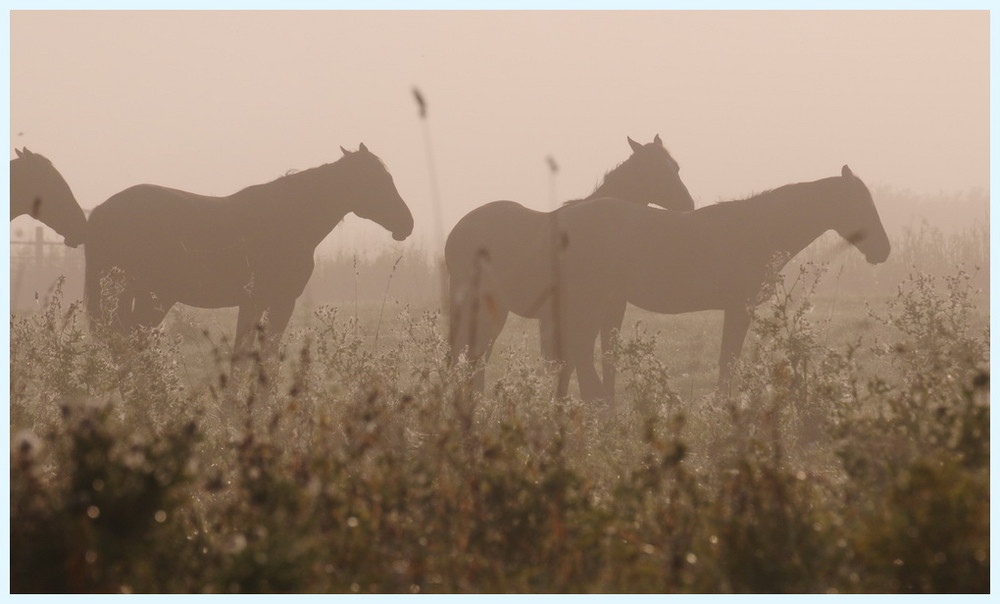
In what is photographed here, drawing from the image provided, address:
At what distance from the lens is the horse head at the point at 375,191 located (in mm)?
12055

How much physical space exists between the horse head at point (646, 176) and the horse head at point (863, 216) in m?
1.95

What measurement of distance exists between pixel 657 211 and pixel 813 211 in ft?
4.96

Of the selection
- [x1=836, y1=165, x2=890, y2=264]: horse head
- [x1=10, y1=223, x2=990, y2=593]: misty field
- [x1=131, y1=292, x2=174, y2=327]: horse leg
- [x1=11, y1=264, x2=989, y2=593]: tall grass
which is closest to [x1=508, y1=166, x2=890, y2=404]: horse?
[x1=836, y1=165, x2=890, y2=264]: horse head

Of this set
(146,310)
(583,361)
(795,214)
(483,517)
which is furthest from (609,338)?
(483,517)

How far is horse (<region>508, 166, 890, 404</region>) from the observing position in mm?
11055

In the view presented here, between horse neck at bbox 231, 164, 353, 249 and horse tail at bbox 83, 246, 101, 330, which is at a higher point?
horse neck at bbox 231, 164, 353, 249

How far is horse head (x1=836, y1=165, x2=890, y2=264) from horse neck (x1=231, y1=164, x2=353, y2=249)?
4.98 metres

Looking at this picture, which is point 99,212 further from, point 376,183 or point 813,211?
point 813,211

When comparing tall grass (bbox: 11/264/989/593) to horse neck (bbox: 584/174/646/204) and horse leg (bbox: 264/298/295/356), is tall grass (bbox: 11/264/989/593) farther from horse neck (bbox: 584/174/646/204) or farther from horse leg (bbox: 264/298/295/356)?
horse neck (bbox: 584/174/646/204)

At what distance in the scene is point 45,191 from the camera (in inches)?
405

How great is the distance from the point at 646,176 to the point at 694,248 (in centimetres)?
136

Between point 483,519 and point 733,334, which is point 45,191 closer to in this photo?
point 733,334

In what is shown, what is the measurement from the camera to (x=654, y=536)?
4.68m

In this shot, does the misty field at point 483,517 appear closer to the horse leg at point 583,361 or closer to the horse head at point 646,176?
the horse leg at point 583,361
